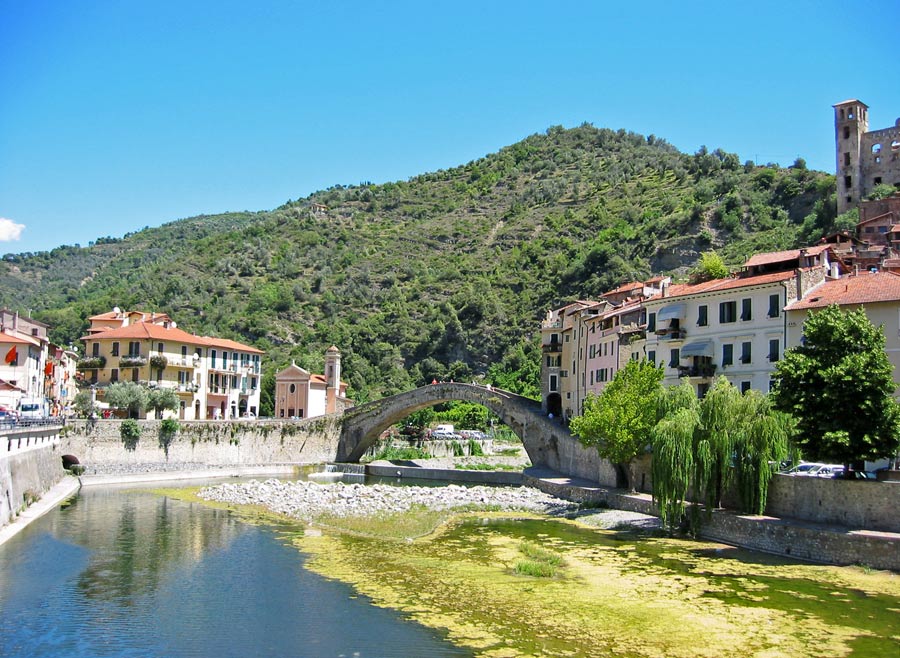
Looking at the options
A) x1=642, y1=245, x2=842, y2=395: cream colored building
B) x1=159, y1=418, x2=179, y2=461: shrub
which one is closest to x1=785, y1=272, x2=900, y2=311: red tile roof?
x1=642, y1=245, x2=842, y2=395: cream colored building

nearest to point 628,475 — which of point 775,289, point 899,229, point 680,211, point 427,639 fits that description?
point 775,289

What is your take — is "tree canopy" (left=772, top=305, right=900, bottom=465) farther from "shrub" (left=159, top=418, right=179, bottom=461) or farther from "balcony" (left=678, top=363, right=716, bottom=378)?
"shrub" (left=159, top=418, right=179, bottom=461)

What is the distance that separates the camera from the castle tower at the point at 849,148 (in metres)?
88.2

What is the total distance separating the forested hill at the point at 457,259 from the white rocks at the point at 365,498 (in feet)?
174

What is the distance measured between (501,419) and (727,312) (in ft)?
90.5

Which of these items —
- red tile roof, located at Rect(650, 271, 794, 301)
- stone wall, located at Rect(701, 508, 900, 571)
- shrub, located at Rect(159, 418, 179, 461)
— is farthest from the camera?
shrub, located at Rect(159, 418, 179, 461)

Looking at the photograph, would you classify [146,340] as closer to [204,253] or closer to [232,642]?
[232,642]

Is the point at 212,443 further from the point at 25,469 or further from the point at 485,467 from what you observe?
the point at 25,469

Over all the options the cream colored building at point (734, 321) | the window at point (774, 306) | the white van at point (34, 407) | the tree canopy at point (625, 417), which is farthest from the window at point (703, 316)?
the white van at point (34, 407)

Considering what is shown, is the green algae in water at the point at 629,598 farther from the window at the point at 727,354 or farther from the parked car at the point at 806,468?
the window at the point at 727,354

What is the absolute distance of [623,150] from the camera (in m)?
182

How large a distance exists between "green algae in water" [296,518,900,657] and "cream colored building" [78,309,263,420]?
40.3m

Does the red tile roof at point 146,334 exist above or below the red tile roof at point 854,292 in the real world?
below

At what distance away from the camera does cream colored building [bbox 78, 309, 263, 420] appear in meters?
69.3
